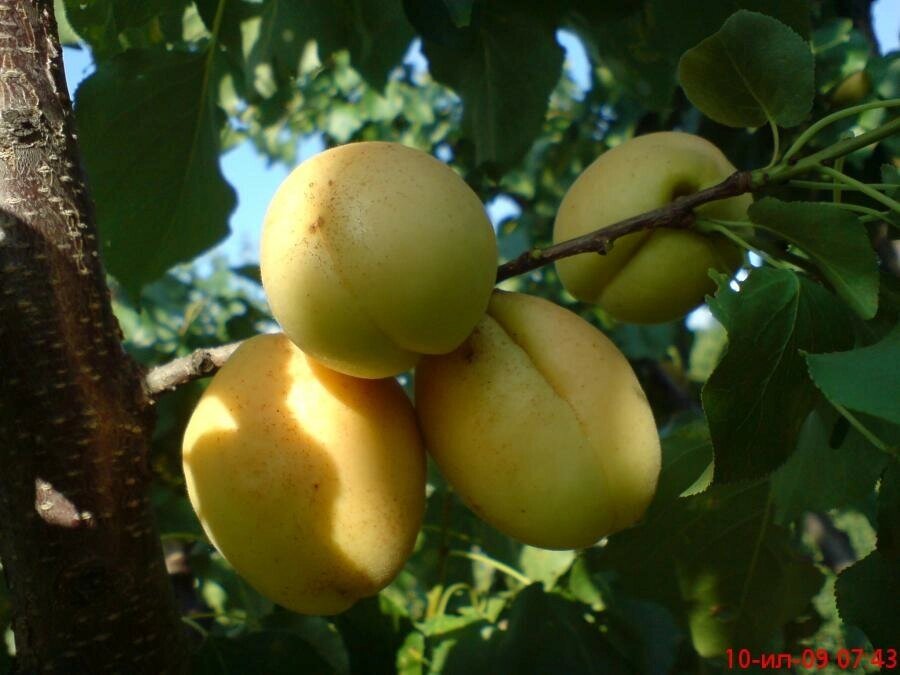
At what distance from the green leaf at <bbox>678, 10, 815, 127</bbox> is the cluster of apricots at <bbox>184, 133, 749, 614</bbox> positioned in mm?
314

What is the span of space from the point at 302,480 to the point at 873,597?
2.08 feet

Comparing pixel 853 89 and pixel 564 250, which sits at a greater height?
pixel 564 250

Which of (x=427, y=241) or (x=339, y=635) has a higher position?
(x=427, y=241)

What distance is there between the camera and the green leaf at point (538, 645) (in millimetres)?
1377

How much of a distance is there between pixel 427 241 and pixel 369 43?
86 cm

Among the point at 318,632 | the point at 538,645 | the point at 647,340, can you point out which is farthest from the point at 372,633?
the point at 647,340

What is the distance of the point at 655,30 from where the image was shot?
141cm

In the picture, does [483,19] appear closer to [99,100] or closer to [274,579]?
[99,100]

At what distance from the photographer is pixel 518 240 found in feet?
10.4

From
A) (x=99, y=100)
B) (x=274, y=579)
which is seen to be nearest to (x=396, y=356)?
(x=274, y=579)

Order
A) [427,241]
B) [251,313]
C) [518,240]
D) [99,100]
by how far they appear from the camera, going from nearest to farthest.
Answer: [427,241], [99,100], [251,313], [518,240]

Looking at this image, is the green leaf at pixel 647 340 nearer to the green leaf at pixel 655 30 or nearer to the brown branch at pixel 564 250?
the green leaf at pixel 655 30
